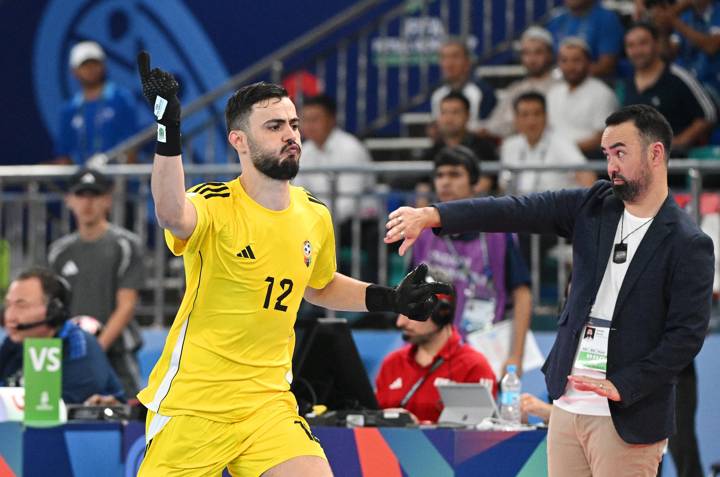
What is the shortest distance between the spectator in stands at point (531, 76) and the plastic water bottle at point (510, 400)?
4.69 m

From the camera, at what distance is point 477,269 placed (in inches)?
321

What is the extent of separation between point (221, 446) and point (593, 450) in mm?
1518

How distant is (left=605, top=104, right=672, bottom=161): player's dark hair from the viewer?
5477 millimetres

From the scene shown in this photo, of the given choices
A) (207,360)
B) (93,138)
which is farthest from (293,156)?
(93,138)

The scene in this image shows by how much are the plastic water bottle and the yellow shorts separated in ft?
4.86

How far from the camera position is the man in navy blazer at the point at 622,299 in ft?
17.4

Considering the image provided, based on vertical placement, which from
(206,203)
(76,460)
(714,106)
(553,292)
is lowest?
(76,460)

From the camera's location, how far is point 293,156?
17.6 feet

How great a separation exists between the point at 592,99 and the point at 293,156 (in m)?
5.52

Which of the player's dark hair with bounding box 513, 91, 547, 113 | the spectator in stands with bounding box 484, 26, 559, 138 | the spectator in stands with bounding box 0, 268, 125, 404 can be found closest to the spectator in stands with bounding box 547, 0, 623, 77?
the spectator in stands with bounding box 484, 26, 559, 138

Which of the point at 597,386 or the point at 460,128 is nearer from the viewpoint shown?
the point at 597,386

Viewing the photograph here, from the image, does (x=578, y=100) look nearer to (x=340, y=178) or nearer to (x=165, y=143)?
(x=340, y=178)

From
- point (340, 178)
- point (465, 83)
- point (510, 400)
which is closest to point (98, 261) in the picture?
point (340, 178)

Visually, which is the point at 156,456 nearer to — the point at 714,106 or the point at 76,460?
the point at 76,460
